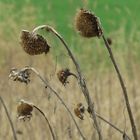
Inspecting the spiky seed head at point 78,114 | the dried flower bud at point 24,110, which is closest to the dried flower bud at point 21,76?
the dried flower bud at point 24,110

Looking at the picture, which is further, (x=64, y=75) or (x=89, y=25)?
(x=64, y=75)

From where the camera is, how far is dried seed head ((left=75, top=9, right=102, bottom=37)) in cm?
233

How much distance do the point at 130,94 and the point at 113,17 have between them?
24.6 ft

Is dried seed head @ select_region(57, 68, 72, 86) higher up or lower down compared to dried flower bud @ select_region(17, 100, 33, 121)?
higher up

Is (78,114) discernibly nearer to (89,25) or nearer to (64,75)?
(64,75)

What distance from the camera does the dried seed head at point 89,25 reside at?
2.33 m

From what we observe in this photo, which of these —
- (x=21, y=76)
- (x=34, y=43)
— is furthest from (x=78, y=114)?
(x=34, y=43)

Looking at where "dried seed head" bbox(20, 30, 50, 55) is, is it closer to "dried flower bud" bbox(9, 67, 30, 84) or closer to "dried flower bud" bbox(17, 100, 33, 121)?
"dried flower bud" bbox(9, 67, 30, 84)

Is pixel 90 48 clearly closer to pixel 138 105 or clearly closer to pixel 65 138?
pixel 138 105

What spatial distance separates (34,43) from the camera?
2.37 m

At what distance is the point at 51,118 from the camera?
16.6 ft

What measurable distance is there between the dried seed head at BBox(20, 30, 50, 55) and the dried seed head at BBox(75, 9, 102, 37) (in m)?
0.13

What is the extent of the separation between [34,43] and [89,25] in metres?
0.20

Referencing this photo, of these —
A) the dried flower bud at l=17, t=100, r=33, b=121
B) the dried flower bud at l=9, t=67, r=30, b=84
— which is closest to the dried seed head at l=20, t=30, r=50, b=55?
the dried flower bud at l=9, t=67, r=30, b=84
